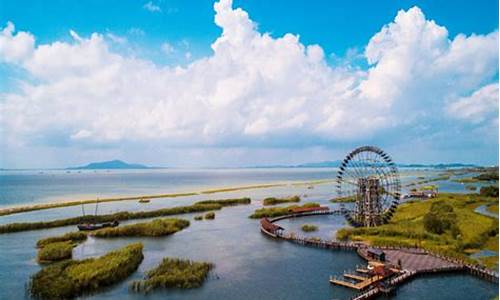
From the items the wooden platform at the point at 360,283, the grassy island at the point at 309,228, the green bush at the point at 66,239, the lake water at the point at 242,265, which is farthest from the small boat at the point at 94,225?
the wooden platform at the point at 360,283

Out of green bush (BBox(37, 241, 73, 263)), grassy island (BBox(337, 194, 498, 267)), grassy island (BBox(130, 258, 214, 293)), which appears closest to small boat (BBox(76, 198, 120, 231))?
green bush (BBox(37, 241, 73, 263))

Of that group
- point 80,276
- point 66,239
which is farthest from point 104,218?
point 80,276

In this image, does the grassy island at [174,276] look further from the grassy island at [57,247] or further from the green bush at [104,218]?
the green bush at [104,218]

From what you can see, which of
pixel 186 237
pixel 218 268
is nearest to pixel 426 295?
pixel 218 268

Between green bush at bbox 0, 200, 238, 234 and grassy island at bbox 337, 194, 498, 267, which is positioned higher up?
green bush at bbox 0, 200, 238, 234

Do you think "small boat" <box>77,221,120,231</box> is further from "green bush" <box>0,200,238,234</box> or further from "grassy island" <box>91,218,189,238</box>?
"green bush" <box>0,200,238,234</box>

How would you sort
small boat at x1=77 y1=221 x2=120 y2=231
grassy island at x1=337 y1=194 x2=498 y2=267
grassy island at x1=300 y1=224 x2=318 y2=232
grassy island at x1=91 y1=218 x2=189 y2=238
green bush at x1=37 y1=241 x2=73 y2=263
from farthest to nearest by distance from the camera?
small boat at x1=77 y1=221 x2=120 y2=231, grassy island at x1=300 y1=224 x2=318 y2=232, grassy island at x1=91 y1=218 x2=189 y2=238, grassy island at x1=337 y1=194 x2=498 y2=267, green bush at x1=37 y1=241 x2=73 y2=263
